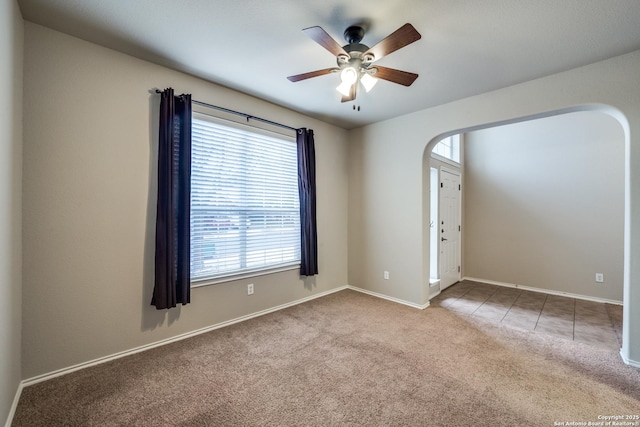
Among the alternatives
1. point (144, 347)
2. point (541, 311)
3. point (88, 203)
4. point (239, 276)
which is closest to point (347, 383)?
point (239, 276)

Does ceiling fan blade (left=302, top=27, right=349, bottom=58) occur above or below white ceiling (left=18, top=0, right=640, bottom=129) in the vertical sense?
below

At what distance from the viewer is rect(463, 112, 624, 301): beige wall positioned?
3783mm

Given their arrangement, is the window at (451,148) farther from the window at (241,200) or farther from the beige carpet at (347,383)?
the beige carpet at (347,383)

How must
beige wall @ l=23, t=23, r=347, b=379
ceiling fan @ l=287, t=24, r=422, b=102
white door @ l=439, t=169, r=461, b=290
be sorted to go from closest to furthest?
ceiling fan @ l=287, t=24, r=422, b=102
beige wall @ l=23, t=23, r=347, b=379
white door @ l=439, t=169, r=461, b=290

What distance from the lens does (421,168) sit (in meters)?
3.48

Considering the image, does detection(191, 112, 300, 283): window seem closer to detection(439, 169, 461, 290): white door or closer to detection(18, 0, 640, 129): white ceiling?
detection(18, 0, 640, 129): white ceiling

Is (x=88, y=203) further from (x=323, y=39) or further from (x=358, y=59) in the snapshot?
(x=358, y=59)

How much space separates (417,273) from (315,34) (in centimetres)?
300

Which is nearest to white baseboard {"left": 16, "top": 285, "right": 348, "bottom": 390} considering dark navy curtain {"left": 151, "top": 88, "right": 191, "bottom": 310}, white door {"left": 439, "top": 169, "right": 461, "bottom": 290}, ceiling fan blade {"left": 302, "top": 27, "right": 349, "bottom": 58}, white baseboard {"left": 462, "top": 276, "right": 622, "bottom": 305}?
dark navy curtain {"left": 151, "top": 88, "right": 191, "bottom": 310}

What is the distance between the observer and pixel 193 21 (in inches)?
74.6

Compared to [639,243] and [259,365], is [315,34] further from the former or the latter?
[639,243]

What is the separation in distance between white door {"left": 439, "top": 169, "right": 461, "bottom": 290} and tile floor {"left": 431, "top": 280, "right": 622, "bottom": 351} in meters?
0.32

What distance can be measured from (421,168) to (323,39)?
2301mm

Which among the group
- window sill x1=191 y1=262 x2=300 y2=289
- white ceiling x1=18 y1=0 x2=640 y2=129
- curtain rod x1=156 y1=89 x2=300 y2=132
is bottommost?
window sill x1=191 y1=262 x2=300 y2=289
